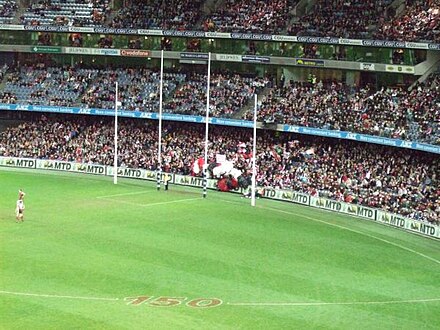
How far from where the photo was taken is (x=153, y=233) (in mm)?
46812

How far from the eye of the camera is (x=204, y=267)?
128ft

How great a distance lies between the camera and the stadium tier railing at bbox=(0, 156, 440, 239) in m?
49.9

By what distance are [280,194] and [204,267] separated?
22.7m

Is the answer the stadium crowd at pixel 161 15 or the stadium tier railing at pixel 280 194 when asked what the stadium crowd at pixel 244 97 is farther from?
the stadium tier railing at pixel 280 194

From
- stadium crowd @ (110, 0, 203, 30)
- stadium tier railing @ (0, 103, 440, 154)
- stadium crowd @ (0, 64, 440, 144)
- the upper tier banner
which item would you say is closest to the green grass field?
stadium tier railing @ (0, 103, 440, 154)

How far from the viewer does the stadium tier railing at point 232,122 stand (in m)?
56.4

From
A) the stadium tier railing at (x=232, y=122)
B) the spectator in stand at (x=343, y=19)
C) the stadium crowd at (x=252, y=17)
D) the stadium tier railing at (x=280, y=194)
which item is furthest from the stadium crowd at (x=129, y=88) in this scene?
the stadium tier railing at (x=280, y=194)

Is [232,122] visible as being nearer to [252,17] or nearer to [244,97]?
[244,97]

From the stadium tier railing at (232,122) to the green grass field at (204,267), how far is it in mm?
6633

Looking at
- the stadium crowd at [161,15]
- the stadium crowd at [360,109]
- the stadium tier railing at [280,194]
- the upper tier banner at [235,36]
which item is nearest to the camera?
the stadium tier railing at [280,194]

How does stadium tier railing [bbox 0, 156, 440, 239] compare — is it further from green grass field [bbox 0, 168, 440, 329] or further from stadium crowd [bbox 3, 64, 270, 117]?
stadium crowd [bbox 3, 64, 270, 117]

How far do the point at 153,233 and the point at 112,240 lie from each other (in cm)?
303

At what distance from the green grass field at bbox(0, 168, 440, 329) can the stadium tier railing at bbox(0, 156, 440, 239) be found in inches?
40.0

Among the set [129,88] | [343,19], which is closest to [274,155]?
[343,19]
